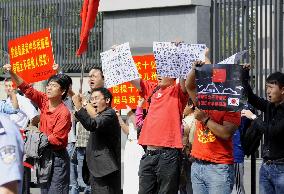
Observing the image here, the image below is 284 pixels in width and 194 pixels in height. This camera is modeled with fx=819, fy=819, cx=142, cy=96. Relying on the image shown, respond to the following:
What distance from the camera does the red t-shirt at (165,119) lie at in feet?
25.7

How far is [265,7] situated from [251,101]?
22.2ft

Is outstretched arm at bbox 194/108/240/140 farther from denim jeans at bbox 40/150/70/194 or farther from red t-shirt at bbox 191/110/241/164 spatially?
denim jeans at bbox 40/150/70/194

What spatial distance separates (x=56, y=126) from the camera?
28.1ft

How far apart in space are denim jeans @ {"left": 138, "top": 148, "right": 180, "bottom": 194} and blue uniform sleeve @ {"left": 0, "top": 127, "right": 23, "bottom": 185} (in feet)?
13.8

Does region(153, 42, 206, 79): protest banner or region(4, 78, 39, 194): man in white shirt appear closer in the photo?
region(153, 42, 206, 79): protest banner

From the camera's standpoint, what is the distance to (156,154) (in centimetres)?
781

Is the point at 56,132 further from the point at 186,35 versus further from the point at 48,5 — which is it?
the point at 48,5

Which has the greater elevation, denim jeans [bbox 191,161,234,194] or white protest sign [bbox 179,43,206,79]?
white protest sign [bbox 179,43,206,79]

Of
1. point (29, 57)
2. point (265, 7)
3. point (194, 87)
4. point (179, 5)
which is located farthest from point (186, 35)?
point (194, 87)

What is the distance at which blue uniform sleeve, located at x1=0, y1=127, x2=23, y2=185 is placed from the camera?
3565mm

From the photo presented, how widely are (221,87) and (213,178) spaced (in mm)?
772

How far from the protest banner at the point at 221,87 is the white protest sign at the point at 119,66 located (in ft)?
4.71

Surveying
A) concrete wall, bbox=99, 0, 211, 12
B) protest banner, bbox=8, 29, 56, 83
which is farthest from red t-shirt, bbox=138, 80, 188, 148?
concrete wall, bbox=99, 0, 211, 12

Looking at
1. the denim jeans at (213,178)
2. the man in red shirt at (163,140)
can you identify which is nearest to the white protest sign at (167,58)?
the man in red shirt at (163,140)
